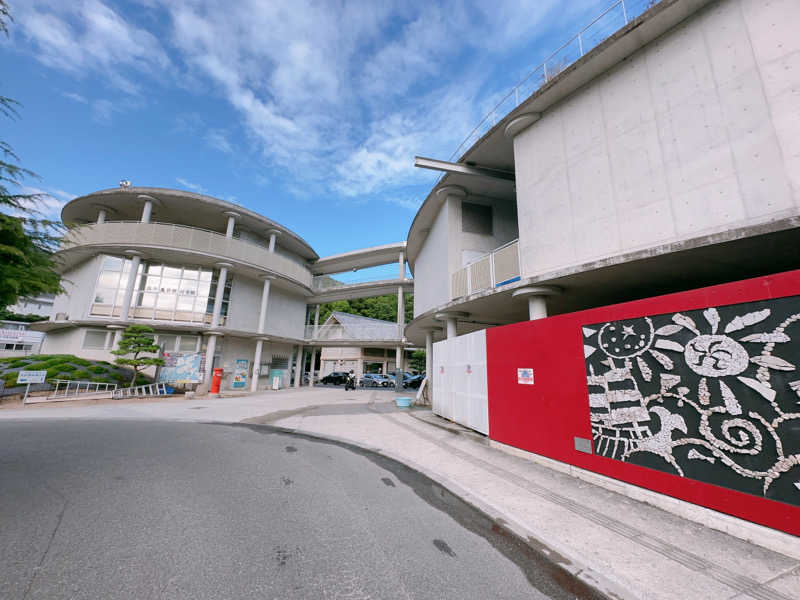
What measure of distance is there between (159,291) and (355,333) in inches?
533

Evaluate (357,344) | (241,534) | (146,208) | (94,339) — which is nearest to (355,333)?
(357,344)

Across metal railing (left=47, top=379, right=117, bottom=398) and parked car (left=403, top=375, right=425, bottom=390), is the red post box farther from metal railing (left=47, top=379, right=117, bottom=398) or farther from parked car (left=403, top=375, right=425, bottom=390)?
parked car (left=403, top=375, right=425, bottom=390)

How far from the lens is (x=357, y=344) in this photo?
26562mm

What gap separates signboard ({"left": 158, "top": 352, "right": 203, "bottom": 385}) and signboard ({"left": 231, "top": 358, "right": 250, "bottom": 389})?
120 inches

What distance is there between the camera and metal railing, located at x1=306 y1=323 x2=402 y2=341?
87.0ft

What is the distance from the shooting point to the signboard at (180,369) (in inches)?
734

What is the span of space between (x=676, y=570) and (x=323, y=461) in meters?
5.24

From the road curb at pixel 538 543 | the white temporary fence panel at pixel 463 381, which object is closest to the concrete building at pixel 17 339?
the white temporary fence panel at pixel 463 381

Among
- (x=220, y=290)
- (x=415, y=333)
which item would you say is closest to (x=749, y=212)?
(x=415, y=333)

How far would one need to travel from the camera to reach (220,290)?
2023 cm

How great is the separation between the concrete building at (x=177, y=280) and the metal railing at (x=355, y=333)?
3.70 m

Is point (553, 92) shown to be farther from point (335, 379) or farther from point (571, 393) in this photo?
point (335, 379)

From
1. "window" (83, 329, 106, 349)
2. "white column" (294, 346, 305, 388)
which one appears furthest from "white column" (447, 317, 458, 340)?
"window" (83, 329, 106, 349)

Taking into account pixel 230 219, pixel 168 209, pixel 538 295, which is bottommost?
pixel 538 295
